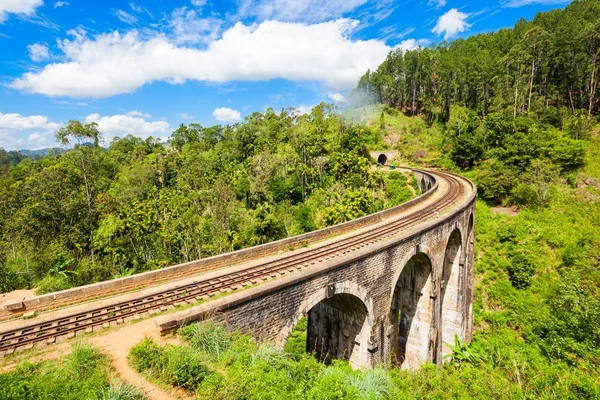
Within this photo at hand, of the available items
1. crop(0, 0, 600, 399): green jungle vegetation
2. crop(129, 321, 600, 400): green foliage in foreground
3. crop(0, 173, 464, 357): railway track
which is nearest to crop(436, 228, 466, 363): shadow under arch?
crop(0, 0, 600, 399): green jungle vegetation

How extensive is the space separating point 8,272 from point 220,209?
17.8 metres

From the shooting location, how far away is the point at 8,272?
2120 centimetres

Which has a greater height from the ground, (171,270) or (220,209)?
(171,270)

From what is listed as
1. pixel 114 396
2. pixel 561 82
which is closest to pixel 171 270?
pixel 114 396

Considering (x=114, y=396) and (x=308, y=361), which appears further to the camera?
(x=308, y=361)

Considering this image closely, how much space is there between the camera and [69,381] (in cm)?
552

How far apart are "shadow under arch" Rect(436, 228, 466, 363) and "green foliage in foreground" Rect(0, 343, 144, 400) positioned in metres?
20.8

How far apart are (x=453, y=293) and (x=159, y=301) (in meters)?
19.9

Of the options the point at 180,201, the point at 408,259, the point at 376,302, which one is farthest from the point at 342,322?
the point at 180,201

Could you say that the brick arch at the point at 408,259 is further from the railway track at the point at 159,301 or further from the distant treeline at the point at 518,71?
the distant treeline at the point at 518,71

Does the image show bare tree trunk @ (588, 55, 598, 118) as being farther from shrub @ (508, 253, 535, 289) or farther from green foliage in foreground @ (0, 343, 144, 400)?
green foliage in foreground @ (0, 343, 144, 400)

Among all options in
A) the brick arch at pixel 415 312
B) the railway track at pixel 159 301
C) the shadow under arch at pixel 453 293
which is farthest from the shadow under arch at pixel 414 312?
the shadow under arch at pixel 453 293

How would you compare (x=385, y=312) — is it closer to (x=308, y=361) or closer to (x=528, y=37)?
(x=308, y=361)

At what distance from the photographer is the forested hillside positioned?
23547 mm
